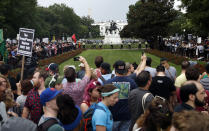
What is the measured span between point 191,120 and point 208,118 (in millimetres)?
187

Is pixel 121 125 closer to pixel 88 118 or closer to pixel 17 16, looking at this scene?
pixel 88 118

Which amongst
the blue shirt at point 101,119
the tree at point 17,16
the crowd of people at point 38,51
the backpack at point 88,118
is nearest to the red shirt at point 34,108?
the backpack at point 88,118

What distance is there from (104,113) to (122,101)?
4.33 ft

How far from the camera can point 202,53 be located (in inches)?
1061

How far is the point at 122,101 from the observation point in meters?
5.49

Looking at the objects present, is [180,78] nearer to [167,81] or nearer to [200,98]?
[167,81]

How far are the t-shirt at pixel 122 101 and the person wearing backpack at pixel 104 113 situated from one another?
975 mm

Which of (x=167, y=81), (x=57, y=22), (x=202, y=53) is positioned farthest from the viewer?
(x=57, y=22)

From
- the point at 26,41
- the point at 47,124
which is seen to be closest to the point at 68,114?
the point at 47,124

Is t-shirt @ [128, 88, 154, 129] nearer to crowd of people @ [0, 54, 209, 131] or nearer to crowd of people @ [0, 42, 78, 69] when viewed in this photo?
crowd of people @ [0, 54, 209, 131]

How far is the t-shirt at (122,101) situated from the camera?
5.39 meters

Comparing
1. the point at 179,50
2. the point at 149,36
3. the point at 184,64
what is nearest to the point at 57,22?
the point at 149,36

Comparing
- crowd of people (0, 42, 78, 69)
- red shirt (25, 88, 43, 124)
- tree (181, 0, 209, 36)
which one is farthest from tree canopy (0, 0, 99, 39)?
red shirt (25, 88, 43, 124)

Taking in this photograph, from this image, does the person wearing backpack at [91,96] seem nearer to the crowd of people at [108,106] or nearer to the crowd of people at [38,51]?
the crowd of people at [108,106]
